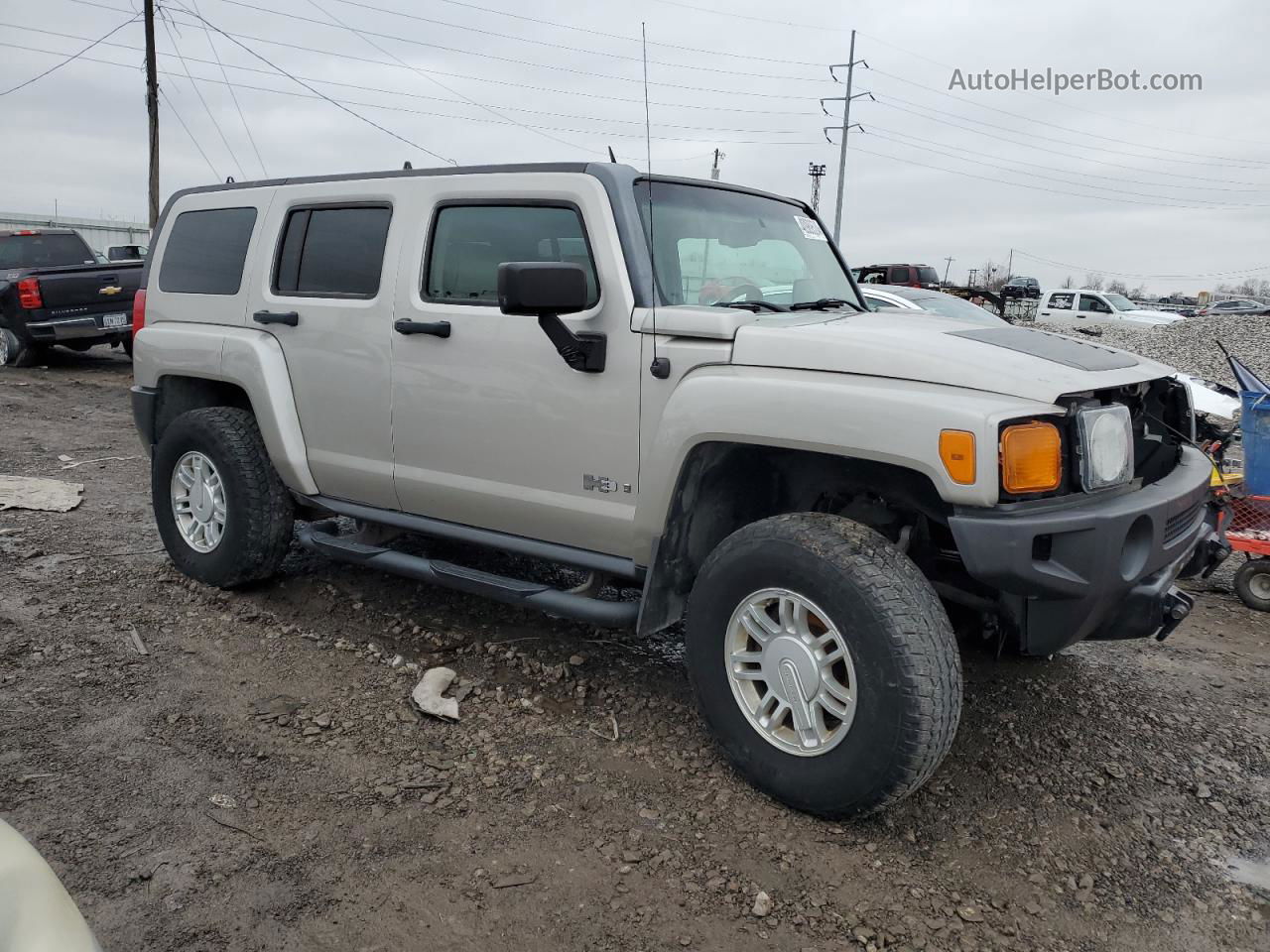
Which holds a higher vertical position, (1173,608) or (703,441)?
(703,441)

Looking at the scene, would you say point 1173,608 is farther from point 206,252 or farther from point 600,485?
point 206,252

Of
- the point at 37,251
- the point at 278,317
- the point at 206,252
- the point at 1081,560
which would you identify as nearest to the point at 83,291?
the point at 37,251

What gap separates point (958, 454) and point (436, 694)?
2230 millimetres

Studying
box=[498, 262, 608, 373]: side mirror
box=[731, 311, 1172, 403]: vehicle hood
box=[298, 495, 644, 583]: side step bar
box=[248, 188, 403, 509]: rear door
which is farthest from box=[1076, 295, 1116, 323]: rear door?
box=[498, 262, 608, 373]: side mirror

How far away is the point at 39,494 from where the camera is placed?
6.74m

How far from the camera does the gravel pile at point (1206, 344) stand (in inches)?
557

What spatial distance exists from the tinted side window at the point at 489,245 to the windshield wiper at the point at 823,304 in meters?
0.81

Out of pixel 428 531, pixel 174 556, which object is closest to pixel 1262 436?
pixel 428 531

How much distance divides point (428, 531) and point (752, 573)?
1621mm

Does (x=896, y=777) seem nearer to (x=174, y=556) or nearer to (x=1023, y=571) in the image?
(x=1023, y=571)

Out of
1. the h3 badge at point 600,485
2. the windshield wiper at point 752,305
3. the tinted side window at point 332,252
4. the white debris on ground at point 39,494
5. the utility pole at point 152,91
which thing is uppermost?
the utility pole at point 152,91

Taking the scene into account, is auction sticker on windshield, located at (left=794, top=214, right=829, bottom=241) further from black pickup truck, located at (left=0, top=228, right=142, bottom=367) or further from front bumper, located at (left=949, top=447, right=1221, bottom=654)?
black pickup truck, located at (left=0, top=228, right=142, bottom=367)

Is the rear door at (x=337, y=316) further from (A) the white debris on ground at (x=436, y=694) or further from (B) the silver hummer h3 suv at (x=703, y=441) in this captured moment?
(A) the white debris on ground at (x=436, y=694)

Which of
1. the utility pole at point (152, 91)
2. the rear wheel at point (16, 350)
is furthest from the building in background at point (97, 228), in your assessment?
the rear wheel at point (16, 350)
